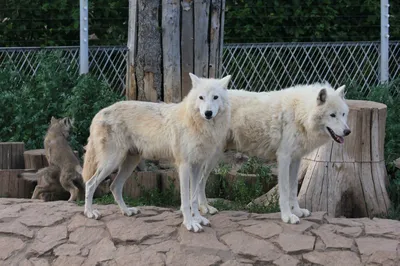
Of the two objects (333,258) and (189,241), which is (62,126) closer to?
(189,241)

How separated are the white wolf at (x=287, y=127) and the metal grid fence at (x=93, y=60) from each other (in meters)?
3.76

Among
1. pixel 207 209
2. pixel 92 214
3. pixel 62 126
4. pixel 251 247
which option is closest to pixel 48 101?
pixel 62 126

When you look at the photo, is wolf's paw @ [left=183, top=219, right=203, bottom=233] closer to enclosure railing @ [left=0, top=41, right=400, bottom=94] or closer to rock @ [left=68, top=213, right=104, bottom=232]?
rock @ [left=68, top=213, right=104, bottom=232]

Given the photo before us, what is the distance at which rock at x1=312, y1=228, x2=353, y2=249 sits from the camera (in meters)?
6.48

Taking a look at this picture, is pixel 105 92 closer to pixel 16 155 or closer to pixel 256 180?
pixel 16 155

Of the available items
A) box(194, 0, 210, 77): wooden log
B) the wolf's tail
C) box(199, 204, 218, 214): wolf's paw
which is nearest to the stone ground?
box(199, 204, 218, 214): wolf's paw

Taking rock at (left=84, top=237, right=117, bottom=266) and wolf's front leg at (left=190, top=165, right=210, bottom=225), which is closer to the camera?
rock at (left=84, top=237, right=117, bottom=266)

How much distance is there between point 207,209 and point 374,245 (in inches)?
64.9

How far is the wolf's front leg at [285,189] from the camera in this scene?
6.80 metres

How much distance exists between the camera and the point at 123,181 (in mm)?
7086

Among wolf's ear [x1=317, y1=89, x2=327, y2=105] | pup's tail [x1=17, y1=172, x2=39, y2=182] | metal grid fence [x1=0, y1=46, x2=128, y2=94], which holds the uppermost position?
metal grid fence [x1=0, y1=46, x2=128, y2=94]

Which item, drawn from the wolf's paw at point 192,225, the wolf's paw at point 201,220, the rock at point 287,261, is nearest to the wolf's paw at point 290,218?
the rock at point 287,261

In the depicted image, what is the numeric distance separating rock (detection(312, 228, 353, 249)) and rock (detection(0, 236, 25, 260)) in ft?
8.60

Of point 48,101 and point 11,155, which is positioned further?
point 48,101
